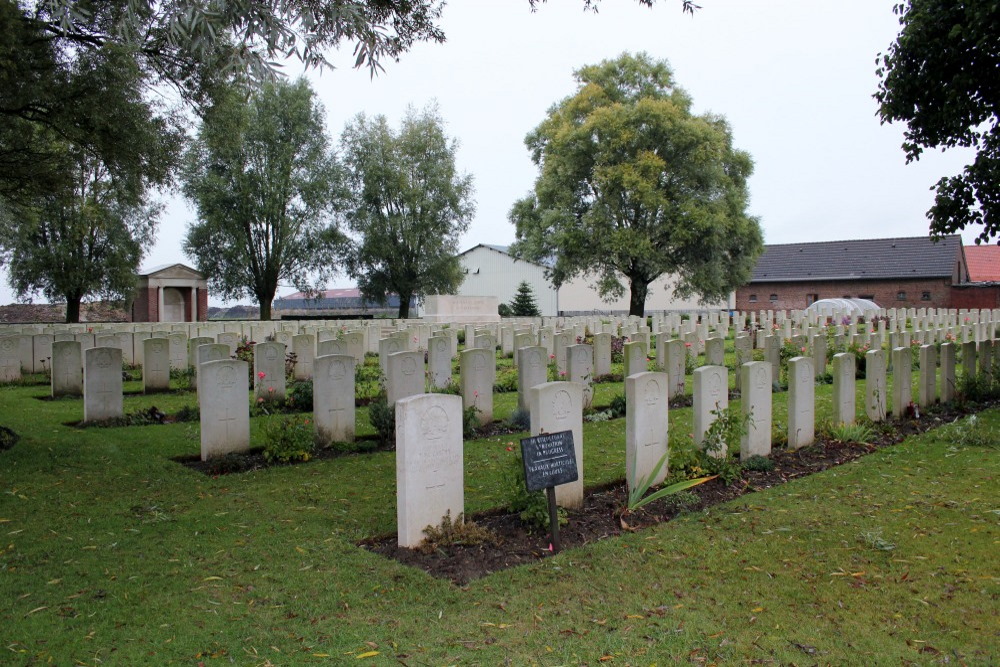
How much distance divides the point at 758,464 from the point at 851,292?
48.4 meters

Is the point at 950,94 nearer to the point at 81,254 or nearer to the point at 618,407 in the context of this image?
the point at 618,407

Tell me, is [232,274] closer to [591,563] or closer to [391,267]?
[391,267]

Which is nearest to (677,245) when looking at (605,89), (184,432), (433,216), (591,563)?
(605,89)

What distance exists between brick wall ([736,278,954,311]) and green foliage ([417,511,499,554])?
48.6 m

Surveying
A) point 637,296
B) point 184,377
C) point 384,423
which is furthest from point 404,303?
point 384,423

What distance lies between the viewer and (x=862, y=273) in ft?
166

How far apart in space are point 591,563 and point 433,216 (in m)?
39.3

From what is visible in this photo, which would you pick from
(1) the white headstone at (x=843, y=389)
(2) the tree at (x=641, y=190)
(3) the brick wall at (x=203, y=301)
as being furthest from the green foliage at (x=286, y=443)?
(3) the brick wall at (x=203, y=301)

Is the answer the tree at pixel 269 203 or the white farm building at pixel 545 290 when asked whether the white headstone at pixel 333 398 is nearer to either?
the tree at pixel 269 203

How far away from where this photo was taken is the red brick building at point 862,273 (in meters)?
48.8

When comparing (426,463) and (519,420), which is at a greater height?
(426,463)

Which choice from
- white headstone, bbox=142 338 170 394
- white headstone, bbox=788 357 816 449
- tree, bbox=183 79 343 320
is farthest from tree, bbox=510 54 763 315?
white headstone, bbox=788 357 816 449

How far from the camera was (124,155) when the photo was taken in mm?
9109

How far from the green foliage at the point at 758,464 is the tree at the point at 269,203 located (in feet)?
113
